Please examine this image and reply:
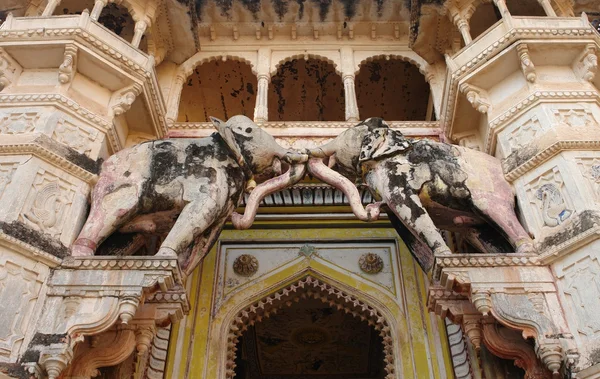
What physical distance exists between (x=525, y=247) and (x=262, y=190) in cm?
314

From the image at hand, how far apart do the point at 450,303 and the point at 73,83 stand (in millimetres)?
5609

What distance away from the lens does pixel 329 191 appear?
9.12 meters

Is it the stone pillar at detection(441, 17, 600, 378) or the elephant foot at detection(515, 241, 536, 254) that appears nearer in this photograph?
the stone pillar at detection(441, 17, 600, 378)

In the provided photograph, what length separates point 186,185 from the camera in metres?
6.85

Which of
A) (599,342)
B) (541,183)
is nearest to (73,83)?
(541,183)

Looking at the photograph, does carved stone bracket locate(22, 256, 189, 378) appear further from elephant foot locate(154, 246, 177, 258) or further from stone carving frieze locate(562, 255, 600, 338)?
stone carving frieze locate(562, 255, 600, 338)

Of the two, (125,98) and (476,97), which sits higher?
(476,97)

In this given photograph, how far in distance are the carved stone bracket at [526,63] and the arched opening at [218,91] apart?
5677mm

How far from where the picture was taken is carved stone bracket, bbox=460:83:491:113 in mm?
8023

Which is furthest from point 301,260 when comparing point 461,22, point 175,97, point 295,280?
point 461,22

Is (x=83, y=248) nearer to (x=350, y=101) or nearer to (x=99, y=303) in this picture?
(x=99, y=303)

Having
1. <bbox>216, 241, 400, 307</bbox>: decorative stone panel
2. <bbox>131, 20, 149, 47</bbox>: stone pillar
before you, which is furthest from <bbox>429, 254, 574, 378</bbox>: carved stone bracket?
<bbox>131, 20, 149, 47</bbox>: stone pillar

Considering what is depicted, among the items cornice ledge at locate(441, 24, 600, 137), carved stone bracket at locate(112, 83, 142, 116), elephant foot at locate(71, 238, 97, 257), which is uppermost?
cornice ledge at locate(441, 24, 600, 137)

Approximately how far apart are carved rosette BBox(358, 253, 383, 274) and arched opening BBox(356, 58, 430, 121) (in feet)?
15.2
